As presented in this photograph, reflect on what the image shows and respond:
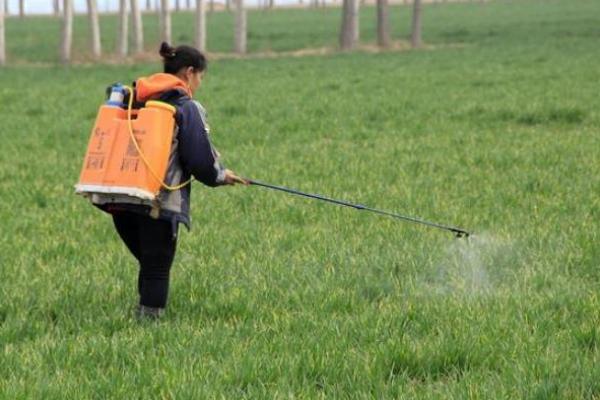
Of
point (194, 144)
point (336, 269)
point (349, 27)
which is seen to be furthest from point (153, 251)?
point (349, 27)

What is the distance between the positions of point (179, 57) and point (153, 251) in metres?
1.30

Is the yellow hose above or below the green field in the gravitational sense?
above

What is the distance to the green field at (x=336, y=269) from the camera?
5547 mm

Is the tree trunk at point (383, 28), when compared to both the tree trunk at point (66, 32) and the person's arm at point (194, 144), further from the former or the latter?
the person's arm at point (194, 144)

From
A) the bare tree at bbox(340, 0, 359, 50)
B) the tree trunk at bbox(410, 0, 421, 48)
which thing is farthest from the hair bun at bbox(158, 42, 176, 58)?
the tree trunk at bbox(410, 0, 421, 48)

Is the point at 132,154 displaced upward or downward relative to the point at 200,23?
upward

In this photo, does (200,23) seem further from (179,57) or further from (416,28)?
(179,57)

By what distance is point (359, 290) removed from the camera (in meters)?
7.45

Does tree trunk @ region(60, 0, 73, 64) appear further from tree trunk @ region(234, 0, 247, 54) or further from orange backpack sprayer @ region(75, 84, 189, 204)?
orange backpack sprayer @ region(75, 84, 189, 204)

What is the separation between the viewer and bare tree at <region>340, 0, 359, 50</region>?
47.5 metres

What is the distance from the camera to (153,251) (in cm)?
671

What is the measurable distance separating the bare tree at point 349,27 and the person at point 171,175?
1632 inches

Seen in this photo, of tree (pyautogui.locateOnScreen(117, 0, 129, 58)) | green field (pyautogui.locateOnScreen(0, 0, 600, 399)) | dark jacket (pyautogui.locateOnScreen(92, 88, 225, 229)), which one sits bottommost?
tree (pyautogui.locateOnScreen(117, 0, 129, 58))

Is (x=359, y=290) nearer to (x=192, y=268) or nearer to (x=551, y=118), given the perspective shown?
(x=192, y=268)
